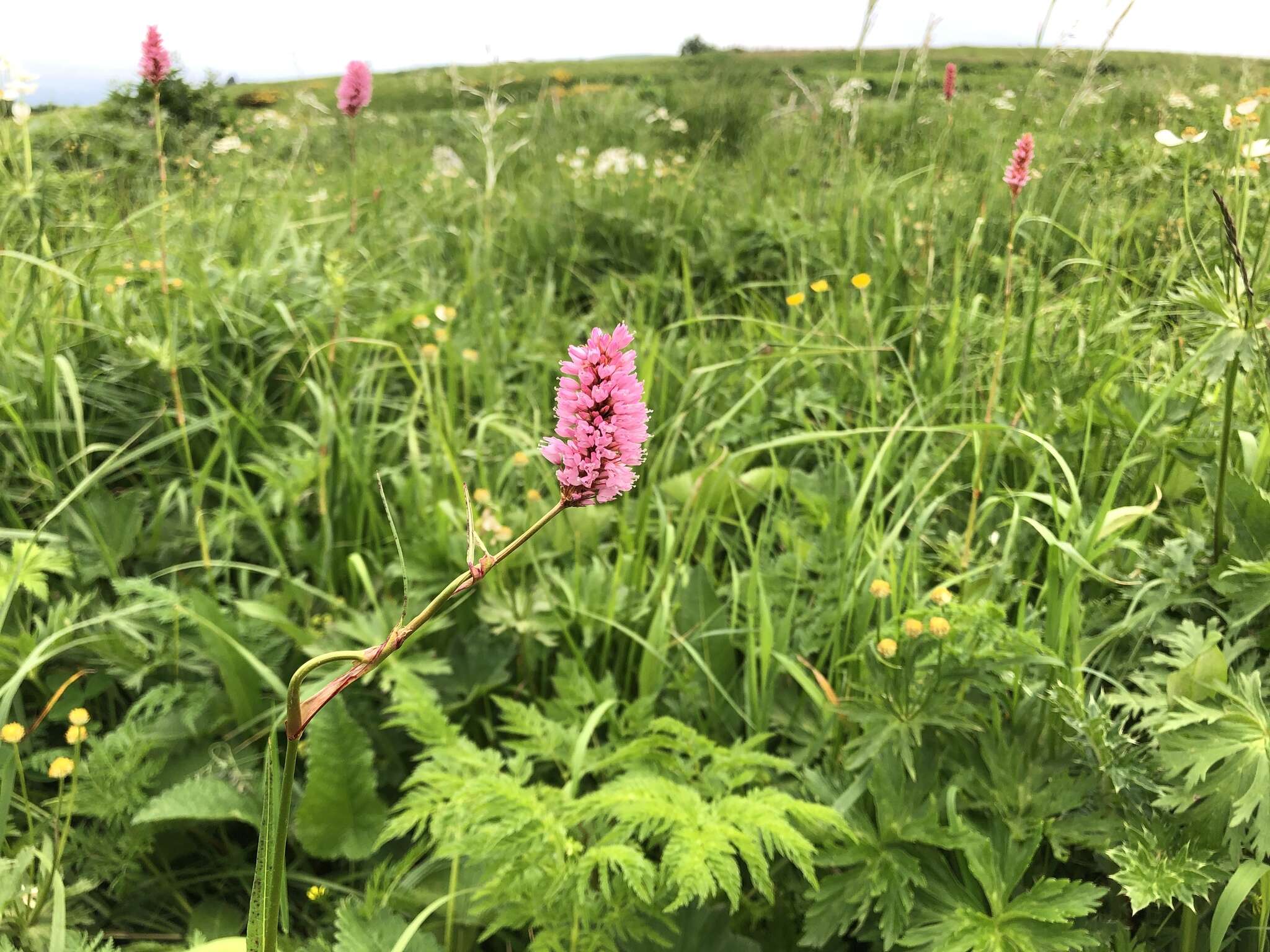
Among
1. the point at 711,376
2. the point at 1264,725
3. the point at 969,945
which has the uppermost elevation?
the point at 711,376

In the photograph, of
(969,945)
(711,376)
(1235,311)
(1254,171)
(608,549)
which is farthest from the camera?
(711,376)

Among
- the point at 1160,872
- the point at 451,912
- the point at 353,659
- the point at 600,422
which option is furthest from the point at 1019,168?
the point at 451,912

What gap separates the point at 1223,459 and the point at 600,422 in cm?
124

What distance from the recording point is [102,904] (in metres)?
1.37

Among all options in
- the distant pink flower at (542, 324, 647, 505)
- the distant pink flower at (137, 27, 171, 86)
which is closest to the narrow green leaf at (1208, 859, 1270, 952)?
the distant pink flower at (542, 324, 647, 505)

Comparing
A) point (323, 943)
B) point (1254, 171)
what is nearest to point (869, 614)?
point (323, 943)

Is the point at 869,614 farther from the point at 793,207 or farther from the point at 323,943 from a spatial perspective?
the point at 793,207

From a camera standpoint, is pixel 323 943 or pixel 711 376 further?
pixel 711 376

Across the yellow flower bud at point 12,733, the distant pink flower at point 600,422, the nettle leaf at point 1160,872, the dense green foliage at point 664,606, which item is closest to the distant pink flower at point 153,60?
the dense green foliage at point 664,606

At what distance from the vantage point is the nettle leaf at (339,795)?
1384mm

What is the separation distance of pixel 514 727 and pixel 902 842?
0.66 metres

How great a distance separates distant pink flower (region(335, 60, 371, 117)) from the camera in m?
2.38

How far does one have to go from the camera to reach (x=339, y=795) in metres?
1.42

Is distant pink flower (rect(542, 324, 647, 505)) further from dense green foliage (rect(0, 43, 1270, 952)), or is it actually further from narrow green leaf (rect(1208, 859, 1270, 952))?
narrow green leaf (rect(1208, 859, 1270, 952))
